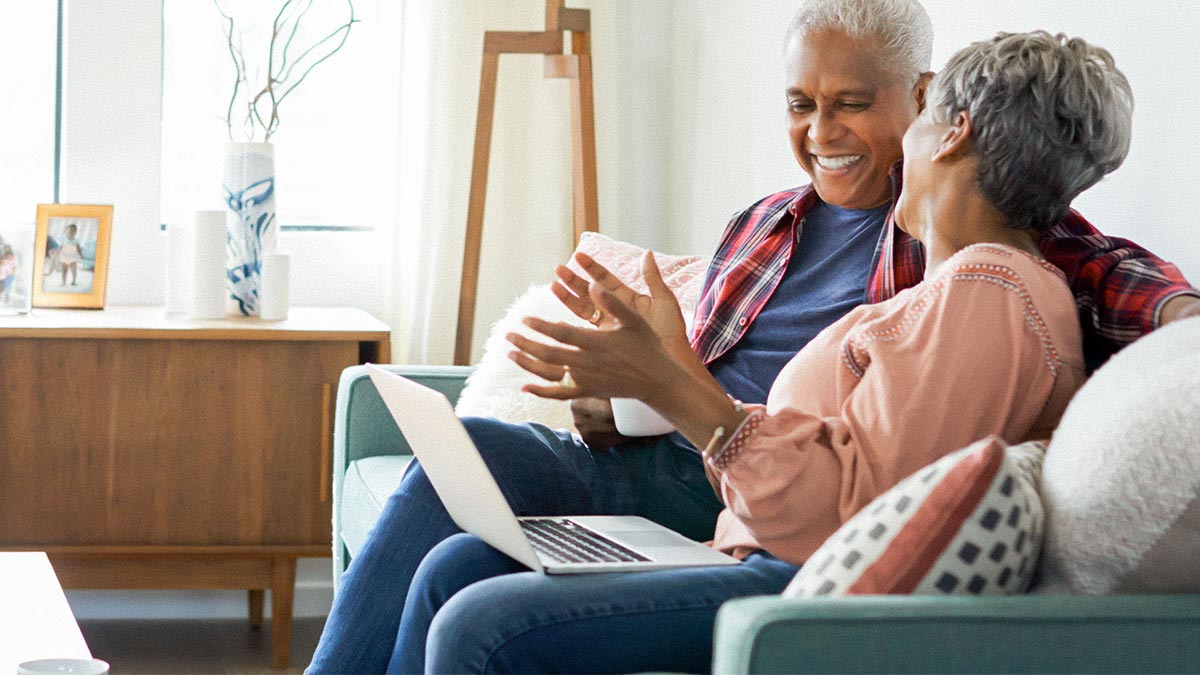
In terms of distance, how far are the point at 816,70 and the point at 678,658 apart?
91cm

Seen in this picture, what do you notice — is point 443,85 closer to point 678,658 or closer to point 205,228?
point 205,228

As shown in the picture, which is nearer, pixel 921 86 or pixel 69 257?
pixel 921 86

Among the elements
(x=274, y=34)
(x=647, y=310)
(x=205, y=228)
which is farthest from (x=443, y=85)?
(x=647, y=310)

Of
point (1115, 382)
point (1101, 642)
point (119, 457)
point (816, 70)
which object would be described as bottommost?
point (119, 457)

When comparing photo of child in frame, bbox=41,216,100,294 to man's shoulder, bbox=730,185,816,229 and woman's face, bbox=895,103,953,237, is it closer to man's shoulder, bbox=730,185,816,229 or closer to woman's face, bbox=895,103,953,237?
man's shoulder, bbox=730,185,816,229

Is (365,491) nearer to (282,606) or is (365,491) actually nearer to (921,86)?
(282,606)

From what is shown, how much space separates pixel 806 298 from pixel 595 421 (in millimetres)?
328

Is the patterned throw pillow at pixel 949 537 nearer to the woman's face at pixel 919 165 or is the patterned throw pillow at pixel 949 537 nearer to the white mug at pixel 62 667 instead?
the woman's face at pixel 919 165

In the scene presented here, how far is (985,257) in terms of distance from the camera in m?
1.27

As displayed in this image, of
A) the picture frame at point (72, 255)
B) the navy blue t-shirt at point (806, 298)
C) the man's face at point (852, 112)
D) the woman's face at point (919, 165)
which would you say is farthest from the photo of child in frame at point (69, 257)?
the woman's face at point (919, 165)

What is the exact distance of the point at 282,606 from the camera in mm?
2699

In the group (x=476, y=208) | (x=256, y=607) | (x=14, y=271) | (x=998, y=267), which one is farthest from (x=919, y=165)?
(x=256, y=607)

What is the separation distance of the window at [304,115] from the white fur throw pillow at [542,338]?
0.93 meters

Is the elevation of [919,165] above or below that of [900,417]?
above
